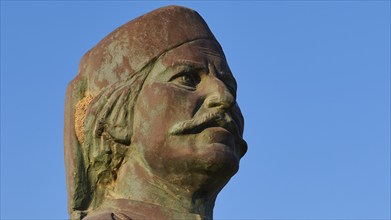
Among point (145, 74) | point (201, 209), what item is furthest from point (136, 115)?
point (201, 209)

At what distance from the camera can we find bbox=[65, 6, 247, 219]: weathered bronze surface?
8.97 m

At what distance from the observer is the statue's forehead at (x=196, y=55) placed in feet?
30.5

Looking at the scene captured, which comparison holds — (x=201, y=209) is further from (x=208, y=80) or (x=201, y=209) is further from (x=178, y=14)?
(x=178, y=14)

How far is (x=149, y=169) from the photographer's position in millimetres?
9086

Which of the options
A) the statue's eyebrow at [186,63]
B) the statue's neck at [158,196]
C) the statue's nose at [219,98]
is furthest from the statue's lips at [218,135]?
the statue's eyebrow at [186,63]

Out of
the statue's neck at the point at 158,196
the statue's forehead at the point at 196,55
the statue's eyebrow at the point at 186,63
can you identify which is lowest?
the statue's neck at the point at 158,196

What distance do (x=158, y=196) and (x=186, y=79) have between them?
3.50ft

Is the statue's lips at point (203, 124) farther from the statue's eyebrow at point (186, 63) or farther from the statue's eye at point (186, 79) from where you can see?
the statue's eyebrow at point (186, 63)

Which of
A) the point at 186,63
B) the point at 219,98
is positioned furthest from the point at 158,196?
the point at 186,63

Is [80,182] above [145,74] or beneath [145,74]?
beneath

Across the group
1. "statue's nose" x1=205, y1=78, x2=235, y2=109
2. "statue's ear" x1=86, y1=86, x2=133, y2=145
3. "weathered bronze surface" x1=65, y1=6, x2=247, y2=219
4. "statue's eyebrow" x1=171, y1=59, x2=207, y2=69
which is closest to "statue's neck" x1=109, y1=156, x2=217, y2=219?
"weathered bronze surface" x1=65, y1=6, x2=247, y2=219

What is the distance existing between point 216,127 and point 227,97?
0.28 metres

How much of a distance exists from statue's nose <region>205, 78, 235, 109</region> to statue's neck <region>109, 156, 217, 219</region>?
0.75m

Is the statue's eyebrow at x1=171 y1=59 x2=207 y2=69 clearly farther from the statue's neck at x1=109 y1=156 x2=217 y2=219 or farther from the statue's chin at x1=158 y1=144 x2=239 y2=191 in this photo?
the statue's neck at x1=109 y1=156 x2=217 y2=219
